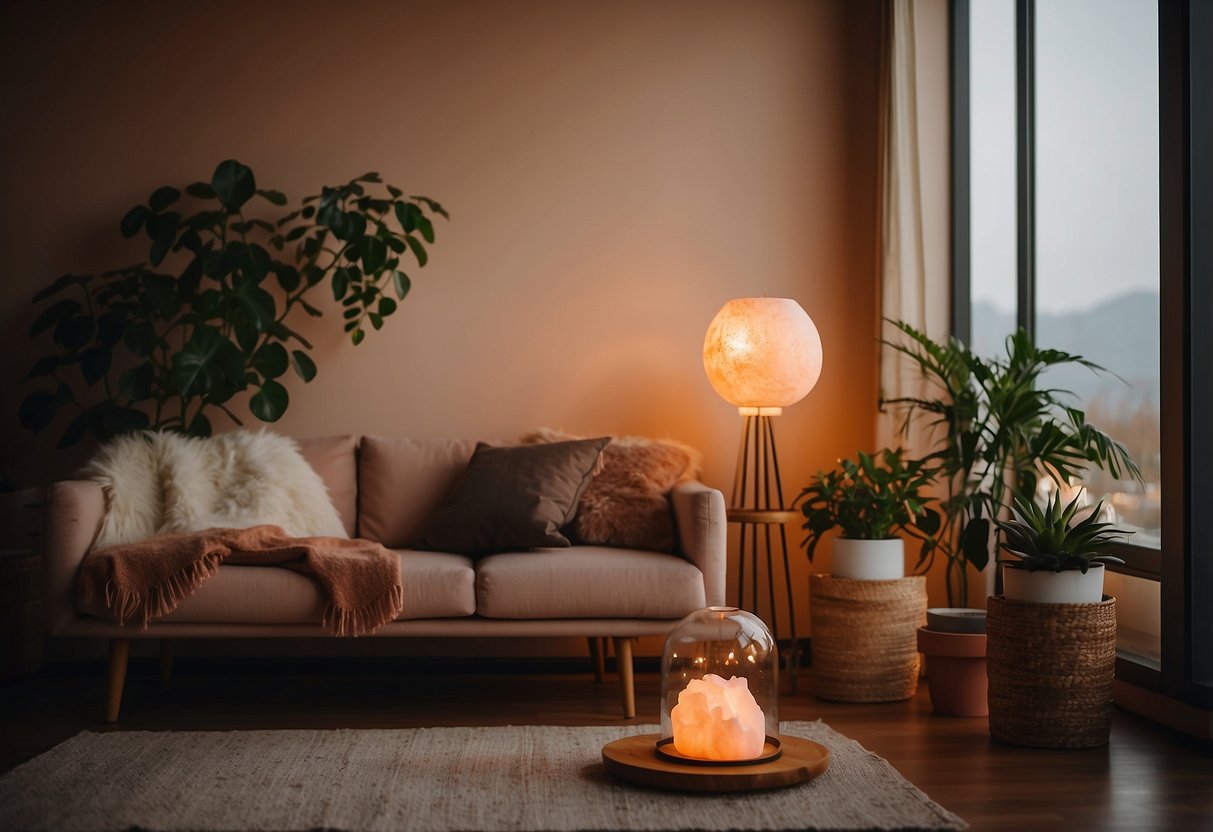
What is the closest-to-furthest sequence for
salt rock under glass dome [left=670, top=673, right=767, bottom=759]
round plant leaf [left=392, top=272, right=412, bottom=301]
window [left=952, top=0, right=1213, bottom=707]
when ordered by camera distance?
salt rock under glass dome [left=670, top=673, right=767, bottom=759], window [left=952, top=0, right=1213, bottom=707], round plant leaf [left=392, top=272, right=412, bottom=301]

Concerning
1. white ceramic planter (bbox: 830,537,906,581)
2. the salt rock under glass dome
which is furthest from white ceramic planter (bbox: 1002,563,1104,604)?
Answer: the salt rock under glass dome

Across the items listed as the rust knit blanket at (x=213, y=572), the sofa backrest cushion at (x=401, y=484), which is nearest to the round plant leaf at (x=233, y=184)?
the sofa backrest cushion at (x=401, y=484)

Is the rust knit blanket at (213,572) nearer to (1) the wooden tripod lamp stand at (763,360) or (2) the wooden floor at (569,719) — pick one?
(2) the wooden floor at (569,719)

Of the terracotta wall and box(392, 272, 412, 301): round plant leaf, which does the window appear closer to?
Answer: the terracotta wall

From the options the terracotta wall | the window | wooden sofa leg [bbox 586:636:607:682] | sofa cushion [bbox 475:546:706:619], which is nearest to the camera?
the window

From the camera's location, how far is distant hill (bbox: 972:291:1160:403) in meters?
3.26

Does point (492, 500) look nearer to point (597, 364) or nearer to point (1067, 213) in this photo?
point (597, 364)

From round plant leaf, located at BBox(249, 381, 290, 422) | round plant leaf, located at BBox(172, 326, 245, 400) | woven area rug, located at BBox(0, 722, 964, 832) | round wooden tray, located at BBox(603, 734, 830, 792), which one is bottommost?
woven area rug, located at BBox(0, 722, 964, 832)

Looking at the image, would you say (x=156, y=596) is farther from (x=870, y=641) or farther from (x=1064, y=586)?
(x=1064, y=586)

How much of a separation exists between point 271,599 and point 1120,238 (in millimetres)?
2657

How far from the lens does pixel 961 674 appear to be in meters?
3.37

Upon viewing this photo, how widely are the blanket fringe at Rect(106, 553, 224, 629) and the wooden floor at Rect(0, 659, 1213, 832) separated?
324 millimetres

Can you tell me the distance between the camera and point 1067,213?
12.0ft

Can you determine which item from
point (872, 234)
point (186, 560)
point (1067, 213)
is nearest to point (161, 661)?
point (186, 560)
